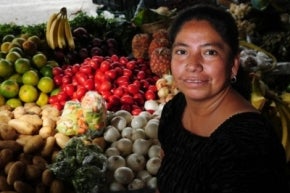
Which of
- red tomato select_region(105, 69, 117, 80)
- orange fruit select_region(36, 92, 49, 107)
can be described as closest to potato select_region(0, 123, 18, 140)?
orange fruit select_region(36, 92, 49, 107)

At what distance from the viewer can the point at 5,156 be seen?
312 cm

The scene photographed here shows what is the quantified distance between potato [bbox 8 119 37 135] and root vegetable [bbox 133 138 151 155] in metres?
0.84

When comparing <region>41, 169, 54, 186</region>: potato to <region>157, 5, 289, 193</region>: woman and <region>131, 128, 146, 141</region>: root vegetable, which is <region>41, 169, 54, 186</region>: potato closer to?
<region>131, 128, 146, 141</region>: root vegetable

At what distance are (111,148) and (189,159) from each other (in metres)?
1.74

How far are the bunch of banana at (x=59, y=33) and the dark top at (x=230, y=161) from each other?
353 cm

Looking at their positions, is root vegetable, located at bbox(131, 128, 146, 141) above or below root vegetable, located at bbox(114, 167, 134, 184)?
above

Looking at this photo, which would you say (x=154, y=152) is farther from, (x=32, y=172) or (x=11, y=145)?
(x=11, y=145)

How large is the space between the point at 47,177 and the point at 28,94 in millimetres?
1465

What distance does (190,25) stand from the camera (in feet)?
5.94

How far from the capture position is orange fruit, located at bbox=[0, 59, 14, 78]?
4426 mm

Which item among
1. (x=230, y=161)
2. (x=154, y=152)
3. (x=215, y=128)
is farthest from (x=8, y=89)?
(x=230, y=161)

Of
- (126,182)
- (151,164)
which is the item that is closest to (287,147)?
(151,164)

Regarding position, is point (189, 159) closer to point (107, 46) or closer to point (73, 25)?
point (107, 46)

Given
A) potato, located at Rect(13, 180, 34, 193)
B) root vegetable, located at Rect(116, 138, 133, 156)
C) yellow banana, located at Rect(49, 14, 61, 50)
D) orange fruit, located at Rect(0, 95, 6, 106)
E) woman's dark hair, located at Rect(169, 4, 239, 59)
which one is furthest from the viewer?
yellow banana, located at Rect(49, 14, 61, 50)
